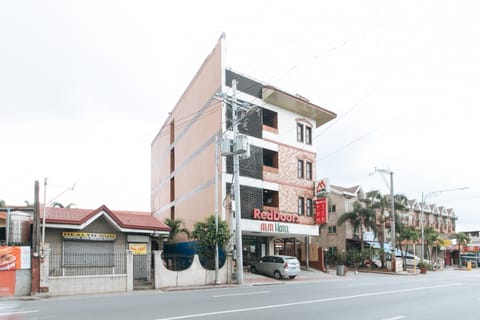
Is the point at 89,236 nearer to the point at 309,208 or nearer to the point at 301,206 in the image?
the point at 301,206

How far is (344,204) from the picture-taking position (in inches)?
2024

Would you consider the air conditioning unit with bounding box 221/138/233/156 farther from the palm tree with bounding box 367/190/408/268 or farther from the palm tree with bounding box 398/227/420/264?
the palm tree with bounding box 398/227/420/264

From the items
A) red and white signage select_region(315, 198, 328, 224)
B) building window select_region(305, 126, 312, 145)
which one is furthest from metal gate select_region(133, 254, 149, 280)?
building window select_region(305, 126, 312, 145)

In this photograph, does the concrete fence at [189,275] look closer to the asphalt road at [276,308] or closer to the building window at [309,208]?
the asphalt road at [276,308]

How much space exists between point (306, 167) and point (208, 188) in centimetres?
907

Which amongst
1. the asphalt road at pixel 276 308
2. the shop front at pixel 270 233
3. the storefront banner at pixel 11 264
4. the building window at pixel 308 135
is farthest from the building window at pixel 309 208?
the storefront banner at pixel 11 264

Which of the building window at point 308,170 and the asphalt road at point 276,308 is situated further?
the building window at point 308,170

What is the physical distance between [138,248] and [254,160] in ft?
35.3

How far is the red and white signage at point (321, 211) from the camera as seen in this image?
116 feet

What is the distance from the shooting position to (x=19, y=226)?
22703 millimetres

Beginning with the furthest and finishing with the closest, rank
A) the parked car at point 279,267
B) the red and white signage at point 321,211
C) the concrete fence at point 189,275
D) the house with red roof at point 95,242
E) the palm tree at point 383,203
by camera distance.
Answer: the palm tree at point 383,203, the red and white signage at point 321,211, the parked car at point 279,267, the house with red roof at point 95,242, the concrete fence at point 189,275

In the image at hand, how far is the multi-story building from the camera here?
31.4 metres

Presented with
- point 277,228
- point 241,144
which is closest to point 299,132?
point 277,228

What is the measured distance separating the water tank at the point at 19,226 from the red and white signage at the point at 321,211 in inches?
838
